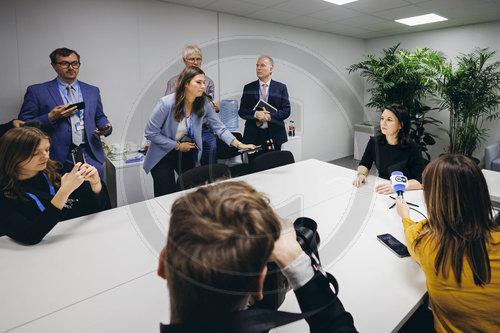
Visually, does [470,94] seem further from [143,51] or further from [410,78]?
[143,51]

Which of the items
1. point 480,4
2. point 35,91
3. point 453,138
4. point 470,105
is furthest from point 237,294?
point 453,138

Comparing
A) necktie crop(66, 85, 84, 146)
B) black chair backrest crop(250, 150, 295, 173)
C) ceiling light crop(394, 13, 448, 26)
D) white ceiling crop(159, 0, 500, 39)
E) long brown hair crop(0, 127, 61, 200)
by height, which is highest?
ceiling light crop(394, 13, 448, 26)

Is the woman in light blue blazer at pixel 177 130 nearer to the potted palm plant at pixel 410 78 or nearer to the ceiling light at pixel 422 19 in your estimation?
the potted palm plant at pixel 410 78

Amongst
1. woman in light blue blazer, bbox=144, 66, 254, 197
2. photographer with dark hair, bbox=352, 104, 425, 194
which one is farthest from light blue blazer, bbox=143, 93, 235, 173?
photographer with dark hair, bbox=352, 104, 425, 194

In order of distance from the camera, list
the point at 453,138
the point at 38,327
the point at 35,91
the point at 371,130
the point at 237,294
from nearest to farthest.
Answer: the point at 237,294 → the point at 38,327 → the point at 35,91 → the point at 453,138 → the point at 371,130

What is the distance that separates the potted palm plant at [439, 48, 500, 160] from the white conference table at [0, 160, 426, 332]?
3805mm

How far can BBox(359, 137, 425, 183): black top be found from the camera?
2223 millimetres

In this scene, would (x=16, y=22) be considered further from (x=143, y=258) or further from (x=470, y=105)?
(x=470, y=105)

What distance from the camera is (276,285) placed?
71 cm

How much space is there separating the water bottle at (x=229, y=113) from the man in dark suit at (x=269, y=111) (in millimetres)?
723

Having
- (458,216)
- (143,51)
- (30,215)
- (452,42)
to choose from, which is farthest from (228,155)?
(452,42)

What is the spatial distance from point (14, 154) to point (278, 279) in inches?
54.4

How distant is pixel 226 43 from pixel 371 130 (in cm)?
340

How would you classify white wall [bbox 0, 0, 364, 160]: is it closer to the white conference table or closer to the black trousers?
the black trousers
